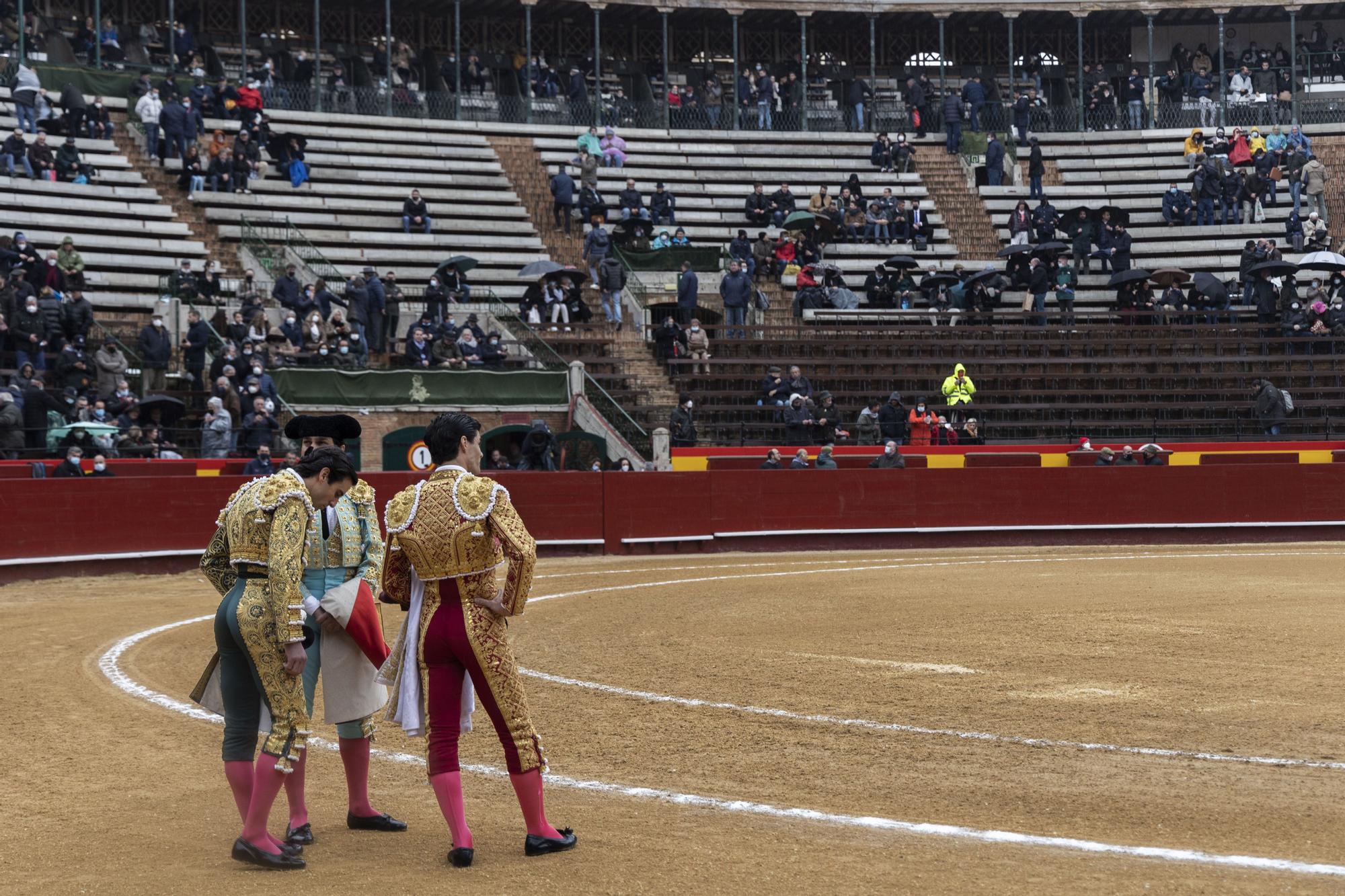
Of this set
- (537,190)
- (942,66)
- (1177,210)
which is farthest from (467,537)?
(942,66)

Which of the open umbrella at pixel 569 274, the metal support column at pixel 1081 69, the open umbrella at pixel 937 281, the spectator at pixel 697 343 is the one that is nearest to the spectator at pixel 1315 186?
the metal support column at pixel 1081 69

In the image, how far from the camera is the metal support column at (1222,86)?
126 ft

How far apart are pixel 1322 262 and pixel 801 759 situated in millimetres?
24578

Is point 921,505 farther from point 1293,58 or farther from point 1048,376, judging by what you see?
point 1293,58

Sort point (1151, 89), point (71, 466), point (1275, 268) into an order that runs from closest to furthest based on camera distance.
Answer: point (71, 466) < point (1275, 268) < point (1151, 89)

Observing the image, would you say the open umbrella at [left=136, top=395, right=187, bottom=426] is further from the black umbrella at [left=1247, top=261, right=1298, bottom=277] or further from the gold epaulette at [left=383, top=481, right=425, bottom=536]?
the black umbrella at [left=1247, top=261, right=1298, bottom=277]

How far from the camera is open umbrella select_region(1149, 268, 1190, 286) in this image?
30.0 m

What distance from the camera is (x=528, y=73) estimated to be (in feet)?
123

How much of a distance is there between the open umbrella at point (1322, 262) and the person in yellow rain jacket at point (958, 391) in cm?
780

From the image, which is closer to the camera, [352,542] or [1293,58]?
[352,542]

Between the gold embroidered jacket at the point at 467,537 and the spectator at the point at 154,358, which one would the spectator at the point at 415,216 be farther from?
the gold embroidered jacket at the point at 467,537

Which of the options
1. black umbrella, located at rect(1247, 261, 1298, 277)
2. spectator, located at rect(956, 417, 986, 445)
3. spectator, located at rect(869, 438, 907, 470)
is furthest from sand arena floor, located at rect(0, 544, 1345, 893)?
black umbrella, located at rect(1247, 261, 1298, 277)

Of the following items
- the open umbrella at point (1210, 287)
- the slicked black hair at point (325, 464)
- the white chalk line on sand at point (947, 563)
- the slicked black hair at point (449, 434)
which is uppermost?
the open umbrella at point (1210, 287)

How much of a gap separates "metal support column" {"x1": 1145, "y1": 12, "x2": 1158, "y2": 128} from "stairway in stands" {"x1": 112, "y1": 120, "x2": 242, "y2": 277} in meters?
22.5
